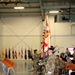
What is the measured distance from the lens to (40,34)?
19.5 m

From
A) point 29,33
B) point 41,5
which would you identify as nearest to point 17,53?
point 29,33

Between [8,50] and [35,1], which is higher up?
[35,1]

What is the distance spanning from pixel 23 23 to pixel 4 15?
182 cm

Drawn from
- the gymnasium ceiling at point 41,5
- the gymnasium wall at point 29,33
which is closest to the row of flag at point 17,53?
the gymnasium wall at point 29,33

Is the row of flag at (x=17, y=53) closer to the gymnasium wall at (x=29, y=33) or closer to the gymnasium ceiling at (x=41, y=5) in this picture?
the gymnasium wall at (x=29, y=33)

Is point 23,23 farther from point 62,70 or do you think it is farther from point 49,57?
point 49,57

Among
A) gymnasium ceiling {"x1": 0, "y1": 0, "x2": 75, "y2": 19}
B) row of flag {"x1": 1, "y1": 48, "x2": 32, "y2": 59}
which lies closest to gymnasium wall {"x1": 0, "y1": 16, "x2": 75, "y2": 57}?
row of flag {"x1": 1, "y1": 48, "x2": 32, "y2": 59}

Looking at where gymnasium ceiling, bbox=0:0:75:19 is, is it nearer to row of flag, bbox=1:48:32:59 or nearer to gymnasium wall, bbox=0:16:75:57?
gymnasium wall, bbox=0:16:75:57

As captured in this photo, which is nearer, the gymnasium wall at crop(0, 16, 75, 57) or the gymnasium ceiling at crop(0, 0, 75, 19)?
the gymnasium ceiling at crop(0, 0, 75, 19)

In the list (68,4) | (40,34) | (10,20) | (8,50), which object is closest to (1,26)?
(10,20)

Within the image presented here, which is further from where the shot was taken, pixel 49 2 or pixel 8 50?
pixel 8 50

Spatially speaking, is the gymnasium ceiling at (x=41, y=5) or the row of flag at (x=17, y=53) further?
the row of flag at (x=17, y=53)

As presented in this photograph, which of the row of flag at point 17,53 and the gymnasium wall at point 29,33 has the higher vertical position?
the gymnasium wall at point 29,33

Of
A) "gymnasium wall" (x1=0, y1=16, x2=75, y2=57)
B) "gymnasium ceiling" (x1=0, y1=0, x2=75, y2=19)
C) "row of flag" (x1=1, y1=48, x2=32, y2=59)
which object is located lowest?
"row of flag" (x1=1, y1=48, x2=32, y2=59)
